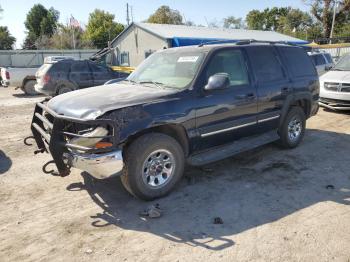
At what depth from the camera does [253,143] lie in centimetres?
552

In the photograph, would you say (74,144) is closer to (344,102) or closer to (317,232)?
(317,232)

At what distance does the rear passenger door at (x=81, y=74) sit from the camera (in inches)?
527

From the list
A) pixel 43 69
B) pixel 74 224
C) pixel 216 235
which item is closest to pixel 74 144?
pixel 74 224

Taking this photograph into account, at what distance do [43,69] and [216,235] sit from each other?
37.3 feet

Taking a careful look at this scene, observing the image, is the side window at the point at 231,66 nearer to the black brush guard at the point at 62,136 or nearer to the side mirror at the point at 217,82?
the side mirror at the point at 217,82

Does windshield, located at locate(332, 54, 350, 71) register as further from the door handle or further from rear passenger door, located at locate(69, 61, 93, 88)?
rear passenger door, located at locate(69, 61, 93, 88)

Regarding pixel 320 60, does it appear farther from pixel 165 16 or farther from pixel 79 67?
pixel 165 16

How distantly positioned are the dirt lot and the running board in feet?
1.22

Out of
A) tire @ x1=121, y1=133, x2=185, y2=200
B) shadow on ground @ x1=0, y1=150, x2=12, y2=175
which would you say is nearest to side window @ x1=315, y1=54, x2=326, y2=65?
tire @ x1=121, y1=133, x2=185, y2=200

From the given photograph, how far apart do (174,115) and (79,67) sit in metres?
10.4

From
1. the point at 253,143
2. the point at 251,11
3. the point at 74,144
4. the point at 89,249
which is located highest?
the point at 251,11

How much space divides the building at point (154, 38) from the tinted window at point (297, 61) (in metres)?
15.0

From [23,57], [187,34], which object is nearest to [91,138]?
[187,34]

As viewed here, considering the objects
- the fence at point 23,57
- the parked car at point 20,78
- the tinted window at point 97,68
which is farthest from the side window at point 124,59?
the tinted window at point 97,68
